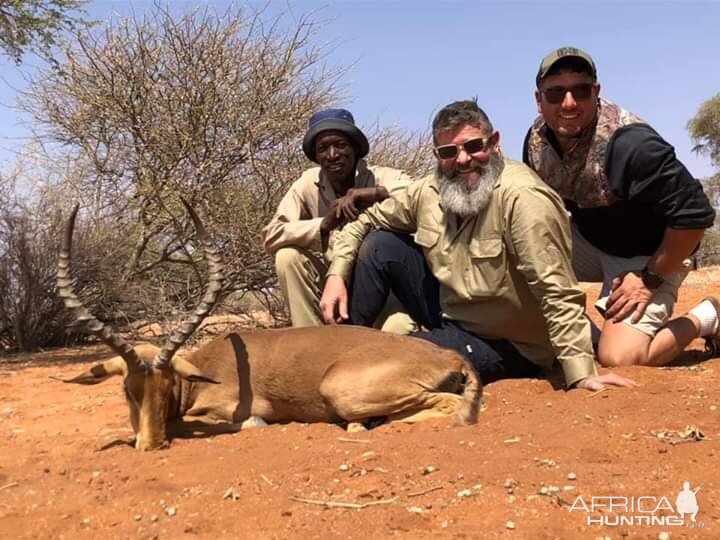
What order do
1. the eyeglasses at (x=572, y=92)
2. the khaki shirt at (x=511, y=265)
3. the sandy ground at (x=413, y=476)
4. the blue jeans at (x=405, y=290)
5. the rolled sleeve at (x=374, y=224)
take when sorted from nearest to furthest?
1. the sandy ground at (x=413, y=476)
2. the khaki shirt at (x=511, y=265)
3. the eyeglasses at (x=572, y=92)
4. the blue jeans at (x=405, y=290)
5. the rolled sleeve at (x=374, y=224)

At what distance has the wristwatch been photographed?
16.5 feet

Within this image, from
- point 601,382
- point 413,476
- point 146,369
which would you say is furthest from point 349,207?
point 413,476

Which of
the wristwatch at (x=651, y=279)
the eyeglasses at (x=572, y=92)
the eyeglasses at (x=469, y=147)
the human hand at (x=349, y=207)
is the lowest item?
the wristwatch at (x=651, y=279)

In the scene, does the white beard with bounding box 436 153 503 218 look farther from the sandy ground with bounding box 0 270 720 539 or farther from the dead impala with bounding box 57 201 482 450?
the sandy ground with bounding box 0 270 720 539

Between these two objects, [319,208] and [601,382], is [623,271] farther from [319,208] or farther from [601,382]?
[319,208]

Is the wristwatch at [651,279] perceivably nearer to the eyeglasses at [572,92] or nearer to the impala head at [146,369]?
the eyeglasses at [572,92]

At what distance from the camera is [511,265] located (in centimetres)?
465

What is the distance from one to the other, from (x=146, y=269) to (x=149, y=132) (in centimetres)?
201

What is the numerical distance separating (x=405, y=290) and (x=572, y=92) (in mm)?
1789

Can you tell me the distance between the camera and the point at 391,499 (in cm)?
276

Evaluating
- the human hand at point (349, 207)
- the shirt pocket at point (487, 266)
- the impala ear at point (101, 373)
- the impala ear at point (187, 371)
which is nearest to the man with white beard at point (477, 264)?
the shirt pocket at point (487, 266)

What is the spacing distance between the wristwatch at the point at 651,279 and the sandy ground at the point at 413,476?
70cm

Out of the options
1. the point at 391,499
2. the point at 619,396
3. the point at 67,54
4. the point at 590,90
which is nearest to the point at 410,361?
the point at 619,396

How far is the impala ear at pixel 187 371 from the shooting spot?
436cm
